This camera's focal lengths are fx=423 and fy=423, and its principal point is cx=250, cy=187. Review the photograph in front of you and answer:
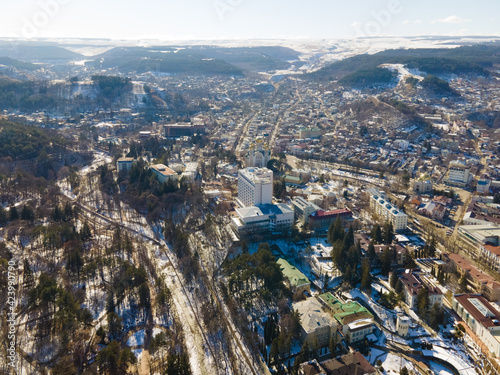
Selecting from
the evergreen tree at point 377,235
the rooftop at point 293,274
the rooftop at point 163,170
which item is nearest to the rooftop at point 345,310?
the rooftop at point 293,274

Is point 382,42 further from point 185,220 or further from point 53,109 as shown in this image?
point 185,220

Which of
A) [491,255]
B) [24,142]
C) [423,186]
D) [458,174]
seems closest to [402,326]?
[491,255]

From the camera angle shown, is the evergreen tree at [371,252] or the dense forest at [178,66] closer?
the evergreen tree at [371,252]

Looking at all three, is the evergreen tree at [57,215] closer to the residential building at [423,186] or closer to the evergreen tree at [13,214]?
the evergreen tree at [13,214]

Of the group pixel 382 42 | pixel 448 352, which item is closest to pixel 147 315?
pixel 448 352

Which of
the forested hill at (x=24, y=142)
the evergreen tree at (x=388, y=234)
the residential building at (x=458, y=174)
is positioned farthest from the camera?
the forested hill at (x=24, y=142)

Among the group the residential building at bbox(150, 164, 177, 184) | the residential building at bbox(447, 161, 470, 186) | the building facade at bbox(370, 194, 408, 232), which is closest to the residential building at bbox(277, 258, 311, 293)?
the building facade at bbox(370, 194, 408, 232)

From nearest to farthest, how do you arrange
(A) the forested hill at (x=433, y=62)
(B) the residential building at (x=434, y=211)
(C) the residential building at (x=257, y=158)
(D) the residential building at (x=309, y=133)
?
(B) the residential building at (x=434, y=211), (C) the residential building at (x=257, y=158), (D) the residential building at (x=309, y=133), (A) the forested hill at (x=433, y=62)

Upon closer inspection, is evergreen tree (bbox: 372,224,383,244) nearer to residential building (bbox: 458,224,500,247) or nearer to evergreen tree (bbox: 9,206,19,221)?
residential building (bbox: 458,224,500,247)
